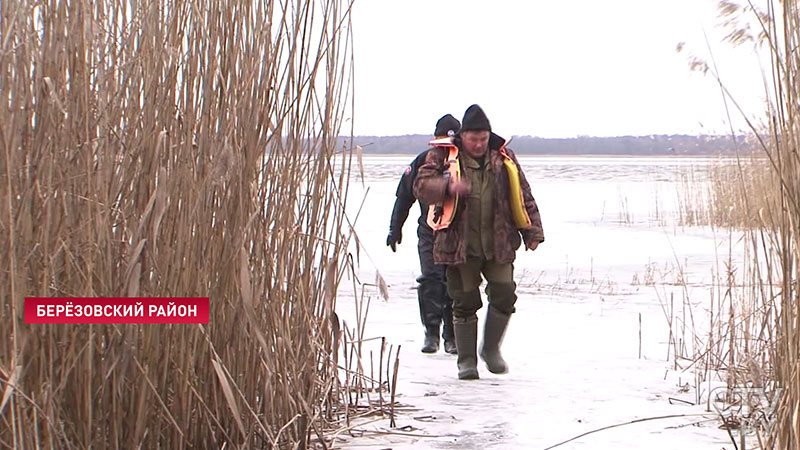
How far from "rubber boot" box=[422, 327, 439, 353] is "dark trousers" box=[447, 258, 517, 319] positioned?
1.94ft

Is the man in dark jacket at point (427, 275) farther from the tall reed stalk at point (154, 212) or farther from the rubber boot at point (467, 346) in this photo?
the tall reed stalk at point (154, 212)

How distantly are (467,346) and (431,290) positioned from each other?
0.88 m

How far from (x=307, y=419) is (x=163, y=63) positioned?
1167 mm

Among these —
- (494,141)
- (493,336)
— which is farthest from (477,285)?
(494,141)

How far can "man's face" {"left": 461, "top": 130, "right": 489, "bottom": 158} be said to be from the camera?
207 inches

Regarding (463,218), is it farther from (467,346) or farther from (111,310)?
(111,310)

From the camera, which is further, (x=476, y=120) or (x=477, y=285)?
(x=477, y=285)

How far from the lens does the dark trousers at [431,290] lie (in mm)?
6113

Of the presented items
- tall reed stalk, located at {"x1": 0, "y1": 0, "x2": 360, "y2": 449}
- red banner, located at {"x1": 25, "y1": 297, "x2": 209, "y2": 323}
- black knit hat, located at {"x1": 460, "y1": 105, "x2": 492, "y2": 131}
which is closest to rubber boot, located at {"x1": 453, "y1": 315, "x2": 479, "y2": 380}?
black knit hat, located at {"x1": 460, "y1": 105, "x2": 492, "y2": 131}

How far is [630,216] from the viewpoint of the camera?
17.4 metres

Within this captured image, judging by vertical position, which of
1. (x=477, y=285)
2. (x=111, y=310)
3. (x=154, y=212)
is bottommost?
(x=477, y=285)

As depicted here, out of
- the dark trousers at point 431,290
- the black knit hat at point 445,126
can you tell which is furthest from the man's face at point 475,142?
the dark trousers at point 431,290

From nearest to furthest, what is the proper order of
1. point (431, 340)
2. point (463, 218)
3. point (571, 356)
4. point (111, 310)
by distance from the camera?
point (111, 310) → point (463, 218) → point (571, 356) → point (431, 340)

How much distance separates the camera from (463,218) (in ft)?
17.1
